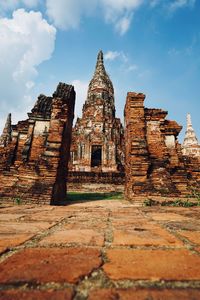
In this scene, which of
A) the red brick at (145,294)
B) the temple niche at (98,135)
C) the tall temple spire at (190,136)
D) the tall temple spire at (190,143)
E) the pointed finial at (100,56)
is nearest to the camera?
the red brick at (145,294)

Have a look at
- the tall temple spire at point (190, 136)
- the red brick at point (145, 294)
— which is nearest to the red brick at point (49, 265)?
the red brick at point (145, 294)

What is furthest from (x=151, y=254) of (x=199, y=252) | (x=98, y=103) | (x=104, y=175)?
(x=98, y=103)

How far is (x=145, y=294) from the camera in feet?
2.23

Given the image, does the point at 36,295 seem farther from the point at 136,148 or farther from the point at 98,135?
the point at 98,135

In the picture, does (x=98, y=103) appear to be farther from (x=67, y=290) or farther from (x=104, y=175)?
(x=67, y=290)

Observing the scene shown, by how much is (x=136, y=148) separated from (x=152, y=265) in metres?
4.43

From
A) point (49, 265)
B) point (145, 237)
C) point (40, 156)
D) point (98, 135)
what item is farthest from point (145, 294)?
point (98, 135)

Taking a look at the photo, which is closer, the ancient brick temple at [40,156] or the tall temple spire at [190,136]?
the ancient brick temple at [40,156]

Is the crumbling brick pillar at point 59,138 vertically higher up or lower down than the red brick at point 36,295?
higher up

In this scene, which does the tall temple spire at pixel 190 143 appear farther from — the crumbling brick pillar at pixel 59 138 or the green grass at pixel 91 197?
the crumbling brick pillar at pixel 59 138

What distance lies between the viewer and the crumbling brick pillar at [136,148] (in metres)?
4.83

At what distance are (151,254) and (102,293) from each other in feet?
1.55

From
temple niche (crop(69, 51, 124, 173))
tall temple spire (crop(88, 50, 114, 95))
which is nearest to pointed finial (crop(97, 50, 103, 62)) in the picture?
tall temple spire (crop(88, 50, 114, 95))

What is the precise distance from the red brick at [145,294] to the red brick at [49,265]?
0.45 ft
